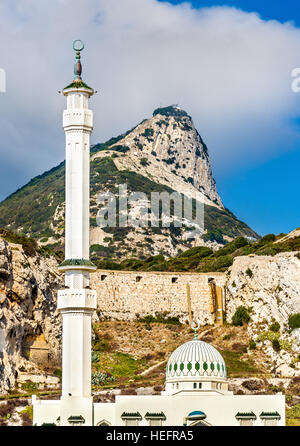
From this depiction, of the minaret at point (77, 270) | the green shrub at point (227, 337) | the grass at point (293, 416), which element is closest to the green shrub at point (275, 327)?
the green shrub at point (227, 337)

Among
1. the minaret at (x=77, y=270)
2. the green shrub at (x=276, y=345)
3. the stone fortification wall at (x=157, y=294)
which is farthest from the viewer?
the stone fortification wall at (x=157, y=294)

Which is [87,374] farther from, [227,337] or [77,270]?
[227,337]

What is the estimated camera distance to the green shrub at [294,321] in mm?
93938

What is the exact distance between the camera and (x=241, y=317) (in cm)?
9794

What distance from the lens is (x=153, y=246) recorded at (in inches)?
6742

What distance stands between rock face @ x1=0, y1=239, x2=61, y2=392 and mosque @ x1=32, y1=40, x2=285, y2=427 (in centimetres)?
1771

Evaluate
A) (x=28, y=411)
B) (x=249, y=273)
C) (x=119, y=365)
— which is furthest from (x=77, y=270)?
(x=249, y=273)

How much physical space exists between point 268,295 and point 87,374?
43414 millimetres

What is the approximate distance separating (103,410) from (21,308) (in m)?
26.9

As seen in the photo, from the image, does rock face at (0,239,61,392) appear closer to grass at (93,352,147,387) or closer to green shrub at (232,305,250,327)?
grass at (93,352,147,387)

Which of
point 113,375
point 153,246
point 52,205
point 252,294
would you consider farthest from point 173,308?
point 52,205

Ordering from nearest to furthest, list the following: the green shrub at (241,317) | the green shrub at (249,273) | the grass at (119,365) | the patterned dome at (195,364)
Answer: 1. the patterned dome at (195,364)
2. the grass at (119,365)
3. the green shrub at (241,317)
4. the green shrub at (249,273)

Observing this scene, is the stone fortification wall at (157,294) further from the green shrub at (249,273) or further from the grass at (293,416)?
the grass at (293,416)
